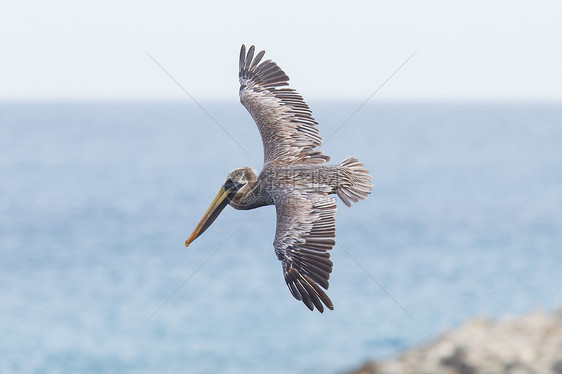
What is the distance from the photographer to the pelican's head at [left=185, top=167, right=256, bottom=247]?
8.21 m

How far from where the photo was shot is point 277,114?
9492 mm

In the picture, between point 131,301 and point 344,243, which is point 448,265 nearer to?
point 344,243

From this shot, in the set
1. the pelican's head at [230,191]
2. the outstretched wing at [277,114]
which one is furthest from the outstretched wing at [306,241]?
the outstretched wing at [277,114]

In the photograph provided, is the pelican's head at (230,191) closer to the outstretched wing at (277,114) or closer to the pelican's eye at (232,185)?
the pelican's eye at (232,185)

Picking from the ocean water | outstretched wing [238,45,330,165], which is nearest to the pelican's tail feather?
outstretched wing [238,45,330,165]

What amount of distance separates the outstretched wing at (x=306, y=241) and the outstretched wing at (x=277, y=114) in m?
1.11

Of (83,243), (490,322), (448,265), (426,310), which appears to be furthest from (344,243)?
(490,322)

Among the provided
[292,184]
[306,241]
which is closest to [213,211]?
[292,184]

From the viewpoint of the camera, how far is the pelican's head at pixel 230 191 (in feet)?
26.9

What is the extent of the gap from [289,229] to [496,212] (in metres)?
79.1

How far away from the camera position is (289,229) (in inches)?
295

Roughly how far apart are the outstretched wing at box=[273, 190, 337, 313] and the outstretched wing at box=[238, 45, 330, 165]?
1112 millimetres

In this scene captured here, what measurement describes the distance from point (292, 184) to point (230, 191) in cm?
79

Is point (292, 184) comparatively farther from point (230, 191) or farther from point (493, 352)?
point (493, 352)
